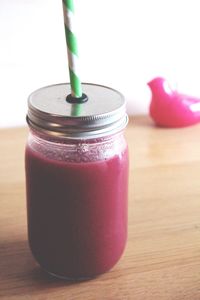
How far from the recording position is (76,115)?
0.52 m

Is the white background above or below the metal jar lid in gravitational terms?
below

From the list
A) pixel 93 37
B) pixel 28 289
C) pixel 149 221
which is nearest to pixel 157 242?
pixel 149 221

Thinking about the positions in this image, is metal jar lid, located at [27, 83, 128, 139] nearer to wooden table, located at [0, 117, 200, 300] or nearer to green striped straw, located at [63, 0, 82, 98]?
green striped straw, located at [63, 0, 82, 98]

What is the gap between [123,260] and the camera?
64cm

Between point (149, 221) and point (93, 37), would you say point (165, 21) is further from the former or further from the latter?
point (149, 221)

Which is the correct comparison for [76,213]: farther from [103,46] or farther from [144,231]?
[103,46]

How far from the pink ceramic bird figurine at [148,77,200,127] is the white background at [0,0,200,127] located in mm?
57

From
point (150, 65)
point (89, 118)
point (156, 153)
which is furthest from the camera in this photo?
point (150, 65)

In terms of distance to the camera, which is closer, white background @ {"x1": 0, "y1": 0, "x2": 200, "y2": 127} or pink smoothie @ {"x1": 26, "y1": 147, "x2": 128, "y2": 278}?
pink smoothie @ {"x1": 26, "y1": 147, "x2": 128, "y2": 278}

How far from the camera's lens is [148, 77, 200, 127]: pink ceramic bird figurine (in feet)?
3.30

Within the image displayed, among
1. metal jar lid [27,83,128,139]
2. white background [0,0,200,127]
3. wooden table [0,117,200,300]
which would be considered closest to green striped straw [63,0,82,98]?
metal jar lid [27,83,128,139]

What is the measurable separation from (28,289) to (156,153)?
0.42 meters

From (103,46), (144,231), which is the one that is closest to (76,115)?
(144,231)

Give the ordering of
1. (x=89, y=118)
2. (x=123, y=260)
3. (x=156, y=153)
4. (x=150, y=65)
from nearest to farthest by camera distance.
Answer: (x=89, y=118) < (x=123, y=260) < (x=156, y=153) < (x=150, y=65)
